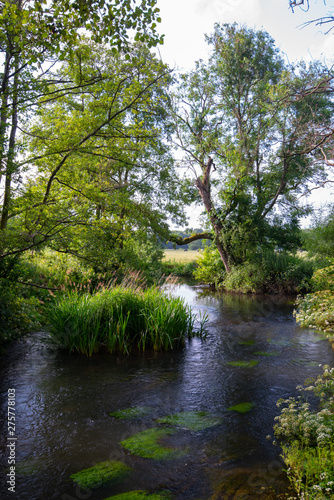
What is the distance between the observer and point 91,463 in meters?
3.55

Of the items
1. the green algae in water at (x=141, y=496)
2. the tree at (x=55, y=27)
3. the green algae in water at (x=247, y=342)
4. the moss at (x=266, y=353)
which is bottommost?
the green algae in water at (x=141, y=496)

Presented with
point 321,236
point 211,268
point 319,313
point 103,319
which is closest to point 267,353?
point 319,313

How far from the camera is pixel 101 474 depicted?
11.0ft

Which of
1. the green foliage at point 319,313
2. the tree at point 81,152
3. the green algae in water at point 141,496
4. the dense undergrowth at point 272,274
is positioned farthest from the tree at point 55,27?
the dense undergrowth at point 272,274

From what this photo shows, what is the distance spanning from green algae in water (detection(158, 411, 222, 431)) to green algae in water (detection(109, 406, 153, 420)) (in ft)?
1.00

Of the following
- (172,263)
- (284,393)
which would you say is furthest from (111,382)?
(172,263)

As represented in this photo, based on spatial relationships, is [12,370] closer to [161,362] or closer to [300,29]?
[161,362]

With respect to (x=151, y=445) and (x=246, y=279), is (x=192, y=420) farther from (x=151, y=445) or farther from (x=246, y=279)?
(x=246, y=279)

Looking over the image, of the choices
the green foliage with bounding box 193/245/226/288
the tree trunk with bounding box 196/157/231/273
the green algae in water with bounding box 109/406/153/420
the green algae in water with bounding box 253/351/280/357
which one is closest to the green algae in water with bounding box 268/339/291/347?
the green algae in water with bounding box 253/351/280/357

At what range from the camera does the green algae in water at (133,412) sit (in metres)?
4.59

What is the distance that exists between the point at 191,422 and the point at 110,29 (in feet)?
17.3

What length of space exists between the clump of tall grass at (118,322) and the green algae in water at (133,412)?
2404 mm

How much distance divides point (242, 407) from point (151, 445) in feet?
5.13

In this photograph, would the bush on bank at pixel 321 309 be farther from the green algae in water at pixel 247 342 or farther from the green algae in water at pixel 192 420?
the green algae in water at pixel 192 420
